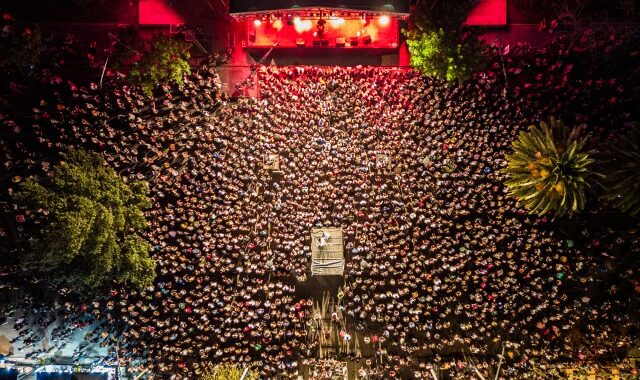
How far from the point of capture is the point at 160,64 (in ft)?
38.0

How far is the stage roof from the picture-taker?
1064 cm

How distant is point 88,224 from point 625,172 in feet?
38.6

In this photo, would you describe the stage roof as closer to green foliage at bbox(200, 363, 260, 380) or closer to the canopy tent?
green foliage at bbox(200, 363, 260, 380)

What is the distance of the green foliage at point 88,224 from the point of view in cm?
950

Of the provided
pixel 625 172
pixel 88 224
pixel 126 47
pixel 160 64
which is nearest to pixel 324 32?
pixel 160 64

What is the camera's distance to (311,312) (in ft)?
37.8

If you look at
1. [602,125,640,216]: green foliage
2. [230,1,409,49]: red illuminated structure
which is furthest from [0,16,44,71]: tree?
[602,125,640,216]: green foliage

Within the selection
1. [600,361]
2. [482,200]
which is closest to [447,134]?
[482,200]

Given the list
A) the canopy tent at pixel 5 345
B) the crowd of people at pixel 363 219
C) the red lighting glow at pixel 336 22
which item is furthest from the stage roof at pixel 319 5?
the canopy tent at pixel 5 345

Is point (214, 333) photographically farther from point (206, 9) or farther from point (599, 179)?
point (599, 179)

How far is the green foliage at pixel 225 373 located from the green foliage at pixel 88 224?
2738 mm

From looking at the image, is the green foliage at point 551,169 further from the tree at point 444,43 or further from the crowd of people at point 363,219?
the tree at point 444,43

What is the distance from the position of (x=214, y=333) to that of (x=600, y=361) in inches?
397

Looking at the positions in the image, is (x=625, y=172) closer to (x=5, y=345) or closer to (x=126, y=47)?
(x=126, y=47)
